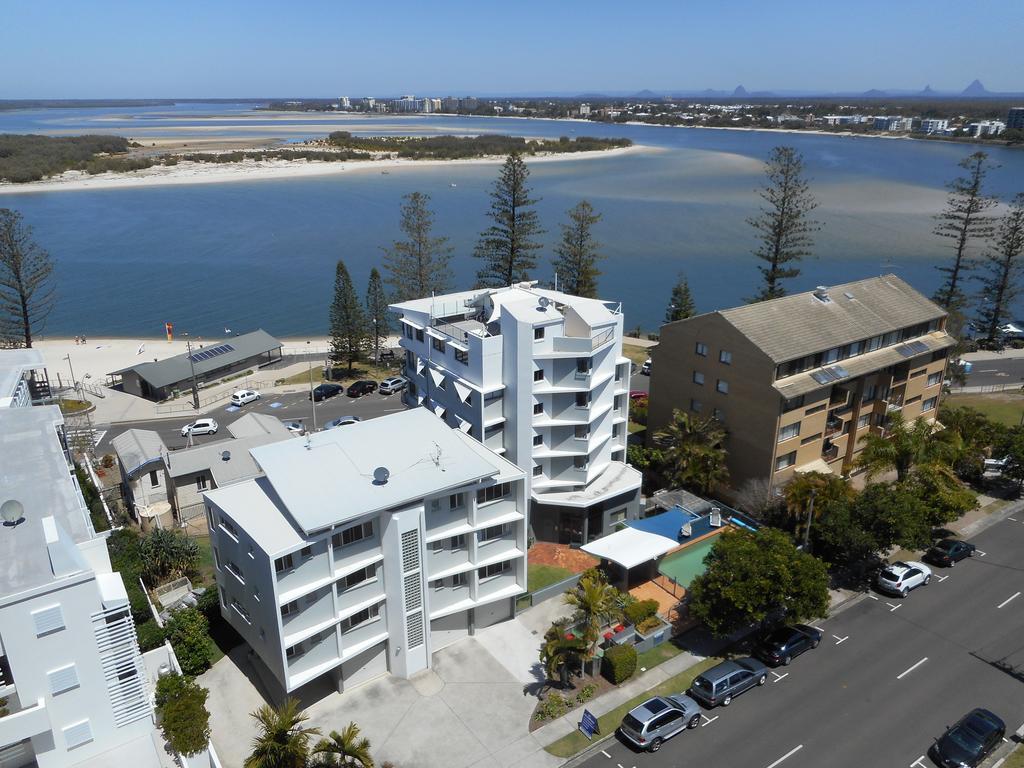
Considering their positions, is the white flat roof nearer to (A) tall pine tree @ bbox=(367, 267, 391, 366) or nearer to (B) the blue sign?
(B) the blue sign

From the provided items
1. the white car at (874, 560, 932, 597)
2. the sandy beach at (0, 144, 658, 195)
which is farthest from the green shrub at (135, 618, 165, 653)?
the sandy beach at (0, 144, 658, 195)

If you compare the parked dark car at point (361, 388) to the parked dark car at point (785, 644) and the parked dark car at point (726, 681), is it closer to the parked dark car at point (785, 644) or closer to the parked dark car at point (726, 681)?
the parked dark car at point (785, 644)

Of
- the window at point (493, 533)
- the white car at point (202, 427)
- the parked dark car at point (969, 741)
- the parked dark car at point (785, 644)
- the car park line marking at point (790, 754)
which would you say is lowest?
the white car at point (202, 427)

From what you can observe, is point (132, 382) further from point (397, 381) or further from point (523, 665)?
point (523, 665)

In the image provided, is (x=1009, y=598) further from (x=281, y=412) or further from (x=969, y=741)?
(x=281, y=412)

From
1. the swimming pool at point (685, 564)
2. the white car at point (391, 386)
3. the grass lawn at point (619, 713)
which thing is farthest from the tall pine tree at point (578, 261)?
the grass lawn at point (619, 713)

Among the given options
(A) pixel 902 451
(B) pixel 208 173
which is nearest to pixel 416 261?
(A) pixel 902 451
